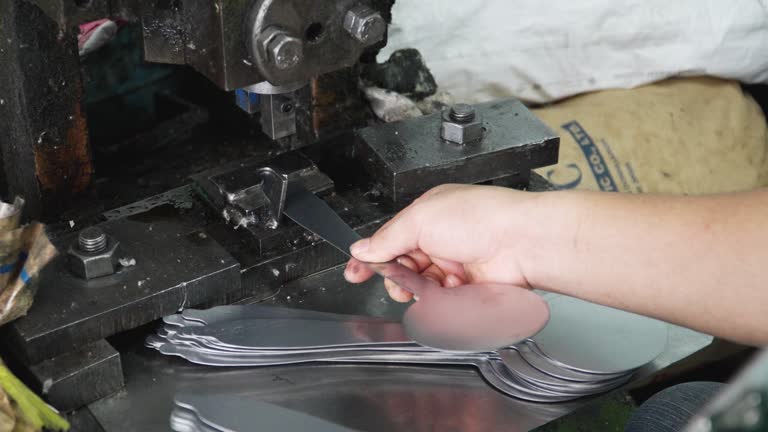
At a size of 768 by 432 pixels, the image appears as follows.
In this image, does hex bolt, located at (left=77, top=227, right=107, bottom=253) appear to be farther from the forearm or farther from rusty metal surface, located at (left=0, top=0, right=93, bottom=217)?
the forearm

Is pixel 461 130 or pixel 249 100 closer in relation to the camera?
pixel 249 100

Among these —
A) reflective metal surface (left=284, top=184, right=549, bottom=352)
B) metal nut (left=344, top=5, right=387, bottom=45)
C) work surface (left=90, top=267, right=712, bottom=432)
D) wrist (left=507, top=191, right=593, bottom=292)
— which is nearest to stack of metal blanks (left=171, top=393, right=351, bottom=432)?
work surface (left=90, top=267, right=712, bottom=432)

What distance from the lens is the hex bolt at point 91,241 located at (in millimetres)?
1062

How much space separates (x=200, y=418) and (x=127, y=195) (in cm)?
44

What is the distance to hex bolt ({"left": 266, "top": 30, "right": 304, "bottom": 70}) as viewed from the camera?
0.91 metres

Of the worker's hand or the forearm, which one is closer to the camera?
the forearm

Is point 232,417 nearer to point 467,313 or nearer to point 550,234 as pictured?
point 467,313

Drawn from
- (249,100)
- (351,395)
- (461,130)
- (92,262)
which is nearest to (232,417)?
(351,395)

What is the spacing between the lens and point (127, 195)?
1.32 m

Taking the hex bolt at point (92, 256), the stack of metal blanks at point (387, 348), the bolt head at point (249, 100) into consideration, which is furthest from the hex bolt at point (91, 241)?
the bolt head at point (249, 100)

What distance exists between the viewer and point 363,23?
96 centimetres

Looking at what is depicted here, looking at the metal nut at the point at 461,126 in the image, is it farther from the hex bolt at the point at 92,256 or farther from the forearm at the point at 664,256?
the hex bolt at the point at 92,256

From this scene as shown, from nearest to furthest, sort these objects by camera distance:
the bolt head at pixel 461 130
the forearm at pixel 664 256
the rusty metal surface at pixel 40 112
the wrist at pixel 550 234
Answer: the forearm at pixel 664 256
the wrist at pixel 550 234
the rusty metal surface at pixel 40 112
the bolt head at pixel 461 130

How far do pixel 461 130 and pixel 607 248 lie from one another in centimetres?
34
